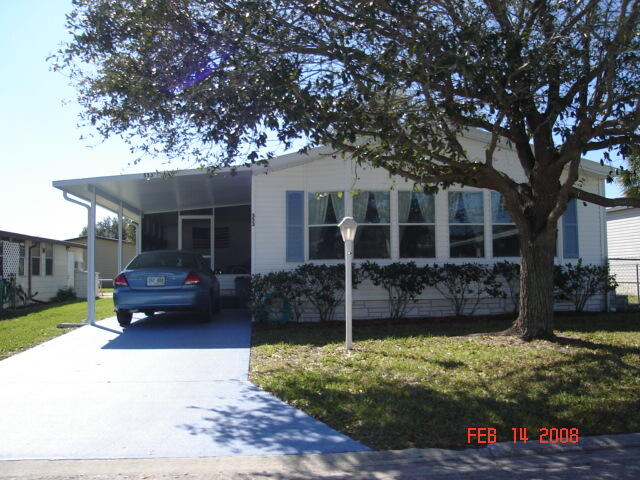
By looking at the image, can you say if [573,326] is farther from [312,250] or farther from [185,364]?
[185,364]

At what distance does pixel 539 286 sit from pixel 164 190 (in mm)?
8388

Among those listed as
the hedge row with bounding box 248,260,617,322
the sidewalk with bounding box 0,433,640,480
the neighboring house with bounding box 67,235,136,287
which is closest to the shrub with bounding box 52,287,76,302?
the neighboring house with bounding box 67,235,136,287

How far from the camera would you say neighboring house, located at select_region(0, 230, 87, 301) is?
1664cm

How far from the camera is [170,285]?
31.3 feet

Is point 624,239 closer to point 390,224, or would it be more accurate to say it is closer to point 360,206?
point 390,224

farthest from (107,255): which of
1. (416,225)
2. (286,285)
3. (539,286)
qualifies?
(539,286)

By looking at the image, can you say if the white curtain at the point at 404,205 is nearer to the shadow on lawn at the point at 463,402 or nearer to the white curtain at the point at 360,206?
the white curtain at the point at 360,206

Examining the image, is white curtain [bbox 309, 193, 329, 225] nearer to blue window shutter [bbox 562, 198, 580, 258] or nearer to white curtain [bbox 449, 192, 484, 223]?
white curtain [bbox 449, 192, 484, 223]

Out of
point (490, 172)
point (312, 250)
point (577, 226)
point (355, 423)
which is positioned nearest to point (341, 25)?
point (490, 172)

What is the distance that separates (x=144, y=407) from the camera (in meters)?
5.39

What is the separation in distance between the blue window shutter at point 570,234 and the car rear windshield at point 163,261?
7.93 metres

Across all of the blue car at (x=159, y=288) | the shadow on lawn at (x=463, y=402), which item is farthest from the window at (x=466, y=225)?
the blue car at (x=159, y=288)

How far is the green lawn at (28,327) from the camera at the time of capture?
874cm

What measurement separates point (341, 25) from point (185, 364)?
17.3ft
